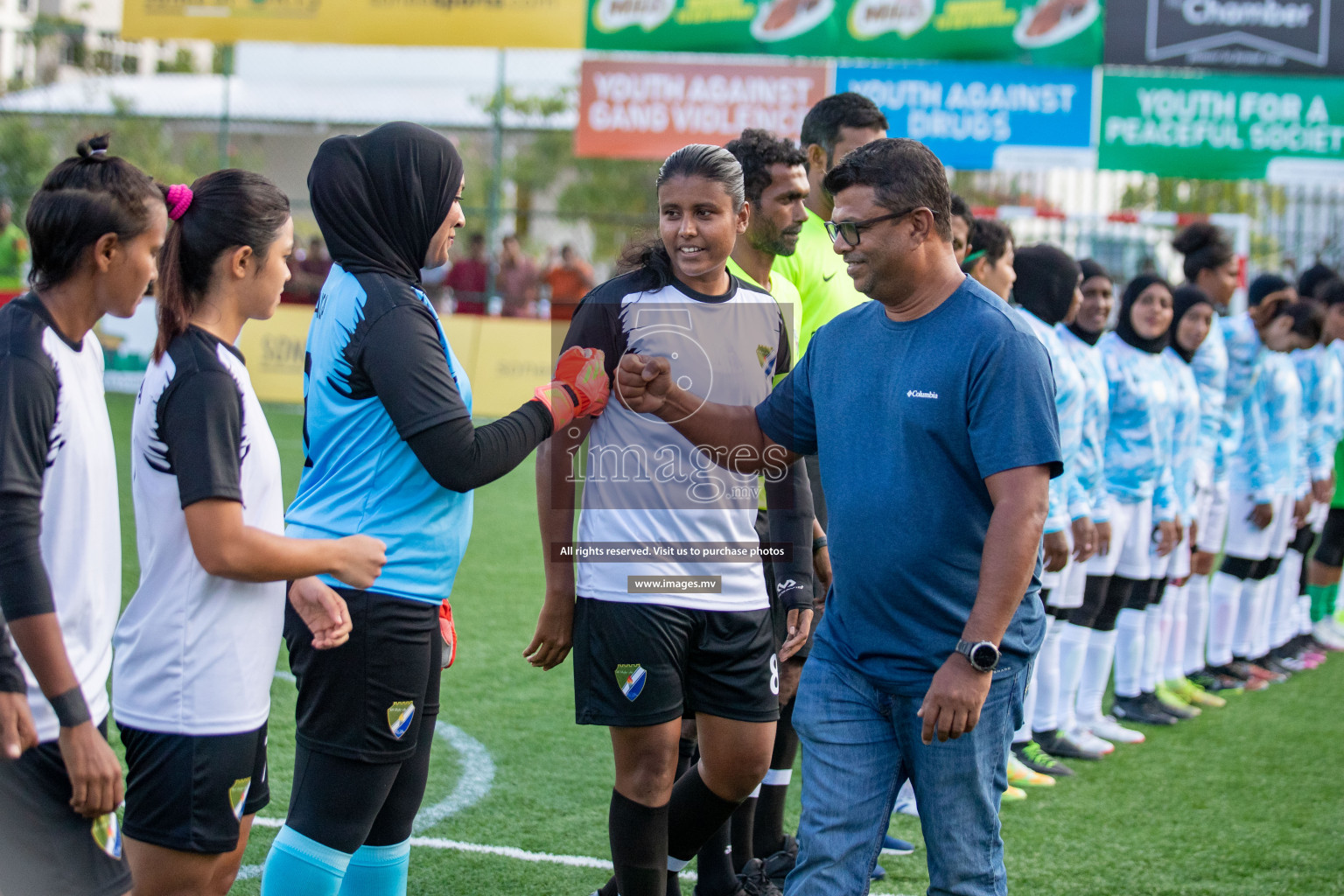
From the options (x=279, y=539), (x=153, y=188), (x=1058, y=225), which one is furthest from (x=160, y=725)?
(x=1058, y=225)

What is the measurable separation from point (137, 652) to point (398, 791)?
815 millimetres

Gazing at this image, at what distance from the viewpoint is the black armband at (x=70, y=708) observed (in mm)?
2332

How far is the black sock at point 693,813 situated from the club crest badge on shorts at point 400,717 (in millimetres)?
1037

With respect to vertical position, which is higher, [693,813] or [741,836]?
[693,813]

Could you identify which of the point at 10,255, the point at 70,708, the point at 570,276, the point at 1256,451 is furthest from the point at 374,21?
the point at 70,708

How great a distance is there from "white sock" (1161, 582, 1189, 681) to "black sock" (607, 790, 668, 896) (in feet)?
15.6

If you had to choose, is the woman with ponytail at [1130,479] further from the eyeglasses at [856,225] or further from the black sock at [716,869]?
the eyeglasses at [856,225]

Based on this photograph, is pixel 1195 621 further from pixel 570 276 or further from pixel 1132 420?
pixel 570 276

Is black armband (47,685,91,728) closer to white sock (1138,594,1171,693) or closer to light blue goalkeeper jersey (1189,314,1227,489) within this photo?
white sock (1138,594,1171,693)

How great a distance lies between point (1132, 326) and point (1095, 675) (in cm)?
181

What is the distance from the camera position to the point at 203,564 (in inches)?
99.0

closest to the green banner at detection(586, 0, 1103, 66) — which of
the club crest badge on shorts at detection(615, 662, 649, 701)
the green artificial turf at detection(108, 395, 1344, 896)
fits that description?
the green artificial turf at detection(108, 395, 1344, 896)

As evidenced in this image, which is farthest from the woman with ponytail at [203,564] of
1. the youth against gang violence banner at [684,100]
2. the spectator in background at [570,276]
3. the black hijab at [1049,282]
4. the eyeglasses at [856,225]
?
the spectator in background at [570,276]

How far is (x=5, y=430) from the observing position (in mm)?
2283
